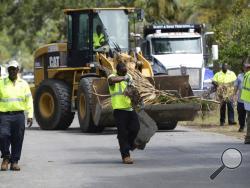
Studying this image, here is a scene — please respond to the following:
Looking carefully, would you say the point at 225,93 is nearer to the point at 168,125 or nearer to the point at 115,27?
the point at 168,125

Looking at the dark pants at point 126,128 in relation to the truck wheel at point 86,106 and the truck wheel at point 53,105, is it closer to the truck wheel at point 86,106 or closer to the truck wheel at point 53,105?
the truck wheel at point 86,106

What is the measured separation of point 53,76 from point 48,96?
81 centimetres

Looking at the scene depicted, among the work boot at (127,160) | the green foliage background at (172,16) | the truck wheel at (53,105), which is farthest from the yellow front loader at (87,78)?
the green foliage background at (172,16)

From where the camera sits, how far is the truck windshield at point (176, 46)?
3123cm

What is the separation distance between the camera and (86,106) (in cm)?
2209

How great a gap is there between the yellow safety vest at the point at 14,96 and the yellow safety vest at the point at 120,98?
1.59 meters

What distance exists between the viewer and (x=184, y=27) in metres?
31.8

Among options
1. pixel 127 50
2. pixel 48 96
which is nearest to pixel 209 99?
pixel 127 50

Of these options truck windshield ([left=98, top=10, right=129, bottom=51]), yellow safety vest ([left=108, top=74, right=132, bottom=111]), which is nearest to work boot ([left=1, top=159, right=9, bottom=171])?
yellow safety vest ([left=108, top=74, right=132, bottom=111])

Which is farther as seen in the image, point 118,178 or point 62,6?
point 62,6

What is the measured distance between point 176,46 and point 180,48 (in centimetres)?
19

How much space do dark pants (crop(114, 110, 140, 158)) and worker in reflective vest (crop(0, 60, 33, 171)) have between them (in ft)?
5.44

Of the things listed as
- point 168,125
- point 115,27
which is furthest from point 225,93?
point 115,27

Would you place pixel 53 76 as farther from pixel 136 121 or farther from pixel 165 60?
pixel 136 121
